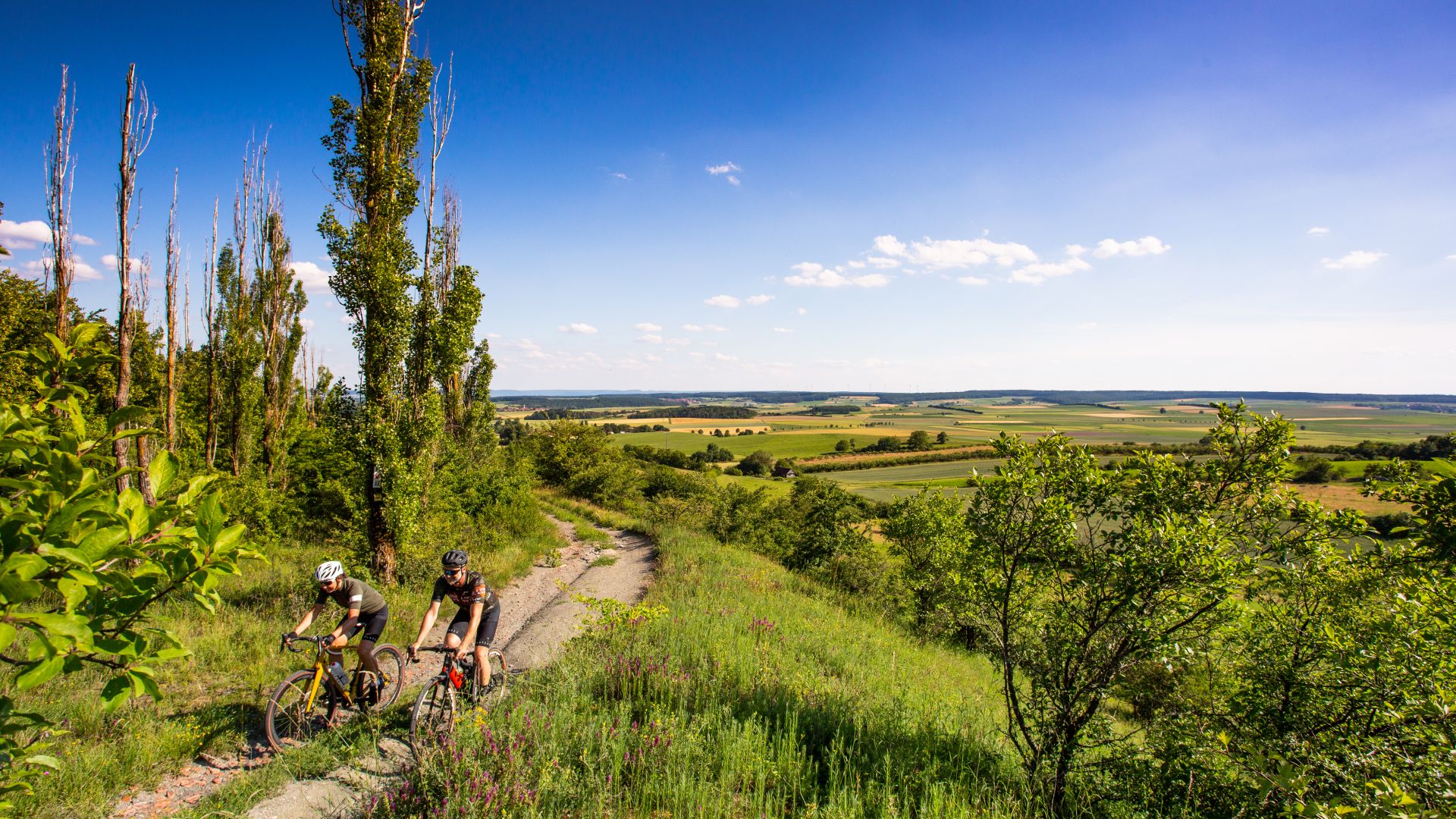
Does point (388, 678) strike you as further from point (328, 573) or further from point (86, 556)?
point (86, 556)

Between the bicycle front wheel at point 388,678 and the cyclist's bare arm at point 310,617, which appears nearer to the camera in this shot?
the cyclist's bare arm at point 310,617

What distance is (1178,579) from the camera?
4.49 meters

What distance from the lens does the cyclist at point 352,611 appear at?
20.8ft

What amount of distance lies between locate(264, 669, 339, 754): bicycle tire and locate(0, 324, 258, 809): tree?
4.96 meters

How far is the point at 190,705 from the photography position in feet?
22.4

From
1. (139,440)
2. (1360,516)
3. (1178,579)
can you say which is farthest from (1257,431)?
(139,440)

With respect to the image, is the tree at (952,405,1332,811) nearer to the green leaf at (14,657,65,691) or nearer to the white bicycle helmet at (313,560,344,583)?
the green leaf at (14,657,65,691)

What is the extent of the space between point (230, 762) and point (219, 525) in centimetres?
614

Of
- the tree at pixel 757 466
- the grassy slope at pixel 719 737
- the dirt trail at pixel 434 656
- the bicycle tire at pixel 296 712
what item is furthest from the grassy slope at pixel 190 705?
the tree at pixel 757 466

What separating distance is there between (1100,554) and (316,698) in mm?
8812

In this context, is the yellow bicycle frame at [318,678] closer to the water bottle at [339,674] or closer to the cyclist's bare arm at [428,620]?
the water bottle at [339,674]

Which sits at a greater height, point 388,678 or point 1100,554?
point 1100,554

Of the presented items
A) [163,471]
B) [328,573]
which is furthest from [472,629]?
[163,471]

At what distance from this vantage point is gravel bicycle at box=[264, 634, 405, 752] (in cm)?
611
